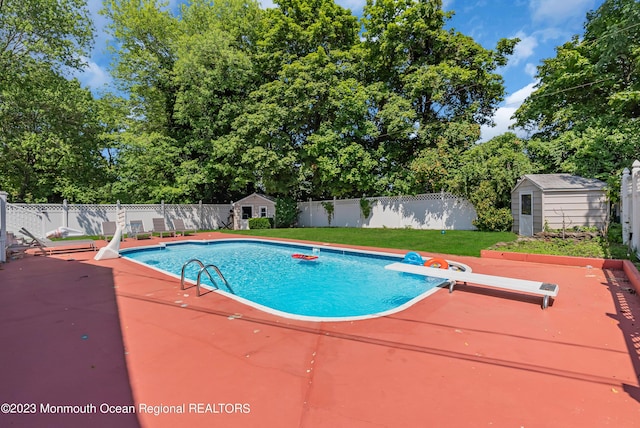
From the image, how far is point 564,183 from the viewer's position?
1130cm

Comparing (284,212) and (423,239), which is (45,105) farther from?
(423,239)

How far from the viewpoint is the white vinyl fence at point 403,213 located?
51.5 feet

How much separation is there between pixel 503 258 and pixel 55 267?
12.3m

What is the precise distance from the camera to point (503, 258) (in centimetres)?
888

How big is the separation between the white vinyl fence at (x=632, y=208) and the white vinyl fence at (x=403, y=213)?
20.7 feet

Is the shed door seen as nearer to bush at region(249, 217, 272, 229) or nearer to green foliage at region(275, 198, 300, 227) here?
green foliage at region(275, 198, 300, 227)

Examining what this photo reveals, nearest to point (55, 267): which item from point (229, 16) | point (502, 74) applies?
point (229, 16)

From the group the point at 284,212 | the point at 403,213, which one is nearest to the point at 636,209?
the point at 403,213

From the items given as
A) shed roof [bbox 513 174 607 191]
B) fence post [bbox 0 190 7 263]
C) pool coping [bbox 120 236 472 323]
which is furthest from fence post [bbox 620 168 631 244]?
fence post [bbox 0 190 7 263]

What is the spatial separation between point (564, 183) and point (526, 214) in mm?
1647

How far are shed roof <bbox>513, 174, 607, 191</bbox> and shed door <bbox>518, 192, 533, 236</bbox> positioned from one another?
2.16 feet

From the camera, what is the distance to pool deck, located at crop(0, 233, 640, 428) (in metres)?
2.36

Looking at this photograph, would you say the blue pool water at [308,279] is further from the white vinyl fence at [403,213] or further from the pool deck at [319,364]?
the white vinyl fence at [403,213]

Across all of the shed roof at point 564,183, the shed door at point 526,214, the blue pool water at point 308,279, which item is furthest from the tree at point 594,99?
the blue pool water at point 308,279
